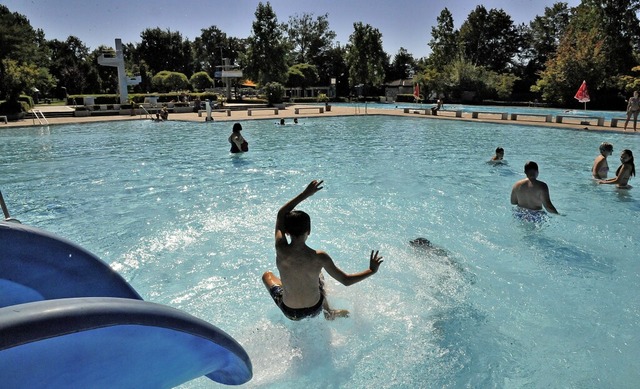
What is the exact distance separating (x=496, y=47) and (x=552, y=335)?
2904 inches

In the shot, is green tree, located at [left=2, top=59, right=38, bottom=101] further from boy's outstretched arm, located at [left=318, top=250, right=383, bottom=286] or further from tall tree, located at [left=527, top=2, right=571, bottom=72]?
tall tree, located at [left=527, top=2, right=571, bottom=72]

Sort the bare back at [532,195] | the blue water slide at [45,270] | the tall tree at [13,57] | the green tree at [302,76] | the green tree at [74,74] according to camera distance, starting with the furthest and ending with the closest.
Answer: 1. the green tree at [302,76]
2. the green tree at [74,74]
3. the tall tree at [13,57]
4. the bare back at [532,195]
5. the blue water slide at [45,270]

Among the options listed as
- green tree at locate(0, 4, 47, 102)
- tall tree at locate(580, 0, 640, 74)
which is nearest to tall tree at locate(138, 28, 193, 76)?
green tree at locate(0, 4, 47, 102)

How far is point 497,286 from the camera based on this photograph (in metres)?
5.66

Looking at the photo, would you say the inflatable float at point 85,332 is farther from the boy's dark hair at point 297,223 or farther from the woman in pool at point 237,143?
the woman in pool at point 237,143

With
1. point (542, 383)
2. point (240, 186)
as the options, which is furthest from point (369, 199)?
→ point (542, 383)

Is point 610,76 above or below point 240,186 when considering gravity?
above

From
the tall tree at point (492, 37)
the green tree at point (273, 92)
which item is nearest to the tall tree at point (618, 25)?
the tall tree at point (492, 37)

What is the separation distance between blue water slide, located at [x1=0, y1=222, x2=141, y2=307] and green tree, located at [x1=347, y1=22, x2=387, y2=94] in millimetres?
56522

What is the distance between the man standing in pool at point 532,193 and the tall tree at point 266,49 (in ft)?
159

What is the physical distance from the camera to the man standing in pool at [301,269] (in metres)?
3.79

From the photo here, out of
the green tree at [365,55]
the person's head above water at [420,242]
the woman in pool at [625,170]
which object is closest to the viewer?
the person's head above water at [420,242]

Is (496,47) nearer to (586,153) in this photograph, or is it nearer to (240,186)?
(586,153)

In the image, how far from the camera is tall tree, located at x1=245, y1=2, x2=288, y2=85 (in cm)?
5169
